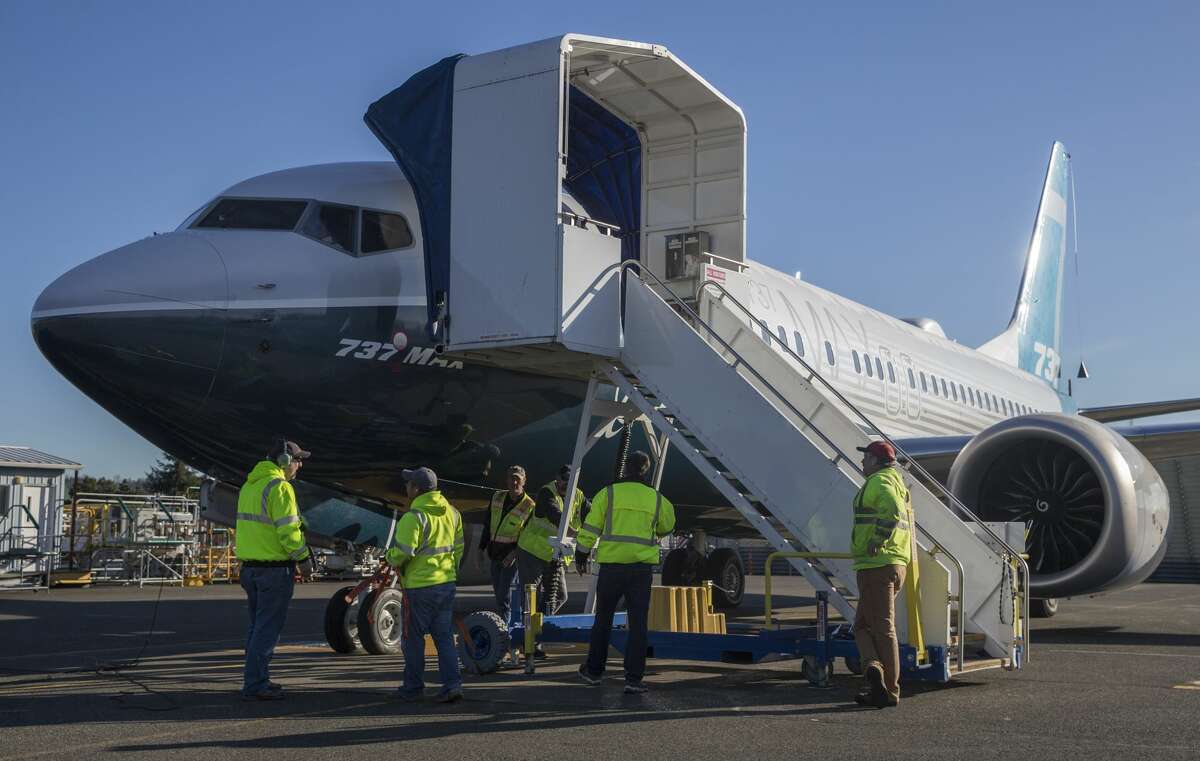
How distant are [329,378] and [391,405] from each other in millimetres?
564

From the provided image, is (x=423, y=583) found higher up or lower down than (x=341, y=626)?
higher up

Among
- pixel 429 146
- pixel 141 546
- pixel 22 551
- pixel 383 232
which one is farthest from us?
pixel 141 546

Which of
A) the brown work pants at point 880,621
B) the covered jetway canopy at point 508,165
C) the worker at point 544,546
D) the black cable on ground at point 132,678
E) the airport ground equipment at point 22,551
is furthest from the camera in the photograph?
the airport ground equipment at point 22,551

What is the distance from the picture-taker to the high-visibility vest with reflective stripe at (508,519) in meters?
9.35

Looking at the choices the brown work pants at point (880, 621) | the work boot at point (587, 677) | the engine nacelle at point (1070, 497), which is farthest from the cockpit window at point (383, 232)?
the engine nacelle at point (1070, 497)

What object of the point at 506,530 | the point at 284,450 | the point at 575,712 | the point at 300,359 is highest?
the point at 300,359

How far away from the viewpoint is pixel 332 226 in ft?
30.7

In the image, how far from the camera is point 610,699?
6969mm

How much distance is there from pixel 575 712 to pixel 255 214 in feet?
16.7

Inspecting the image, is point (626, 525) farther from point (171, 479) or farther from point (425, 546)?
point (171, 479)

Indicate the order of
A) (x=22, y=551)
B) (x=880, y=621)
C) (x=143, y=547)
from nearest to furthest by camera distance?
(x=880, y=621)
(x=22, y=551)
(x=143, y=547)

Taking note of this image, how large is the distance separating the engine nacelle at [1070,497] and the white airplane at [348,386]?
0.06ft

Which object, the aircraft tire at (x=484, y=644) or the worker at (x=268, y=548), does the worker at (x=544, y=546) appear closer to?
the aircraft tire at (x=484, y=644)

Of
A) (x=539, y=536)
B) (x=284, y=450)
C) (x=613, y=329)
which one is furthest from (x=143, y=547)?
(x=284, y=450)
